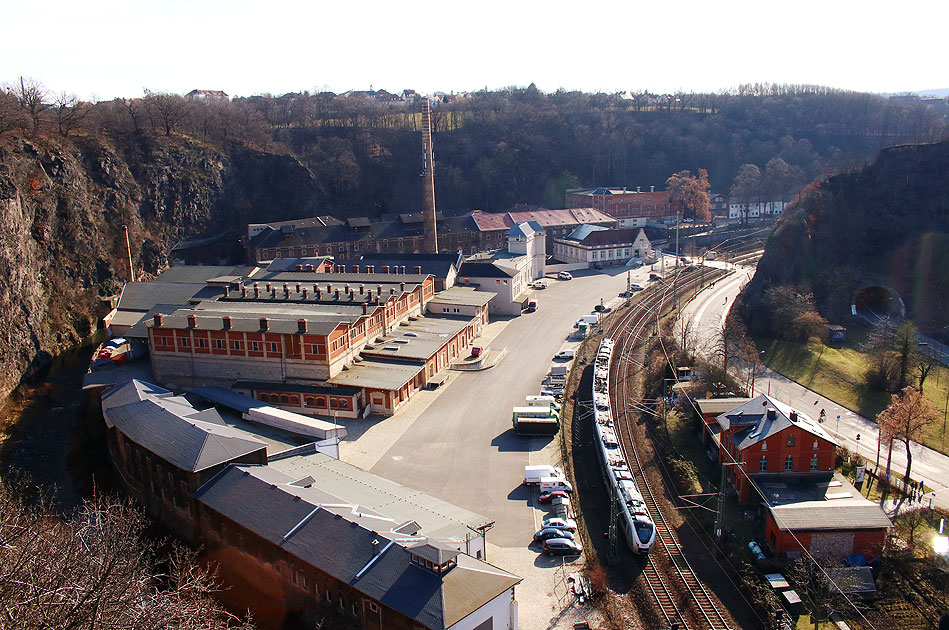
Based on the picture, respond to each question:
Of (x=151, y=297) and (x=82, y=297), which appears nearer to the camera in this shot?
(x=151, y=297)

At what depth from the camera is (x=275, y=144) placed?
60.8 metres

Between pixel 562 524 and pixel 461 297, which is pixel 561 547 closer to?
pixel 562 524

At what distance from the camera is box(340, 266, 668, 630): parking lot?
1533cm

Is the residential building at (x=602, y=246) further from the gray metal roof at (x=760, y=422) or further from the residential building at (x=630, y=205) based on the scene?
the gray metal roof at (x=760, y=422)

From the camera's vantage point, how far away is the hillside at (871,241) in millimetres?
34375

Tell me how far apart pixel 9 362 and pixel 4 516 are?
20.8 m

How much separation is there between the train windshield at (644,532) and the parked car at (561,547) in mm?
1395

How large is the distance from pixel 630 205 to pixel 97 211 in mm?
39992

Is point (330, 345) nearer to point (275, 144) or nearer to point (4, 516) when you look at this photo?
point (4, 516)

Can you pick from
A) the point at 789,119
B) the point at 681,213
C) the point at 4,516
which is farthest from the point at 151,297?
the point at 789,119

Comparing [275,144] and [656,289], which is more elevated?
[275,144]

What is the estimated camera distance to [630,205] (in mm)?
59750

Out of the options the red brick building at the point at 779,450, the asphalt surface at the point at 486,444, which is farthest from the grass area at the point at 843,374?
the asphalt surface at the point at 486,444

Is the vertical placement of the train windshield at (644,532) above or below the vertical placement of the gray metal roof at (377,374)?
below
